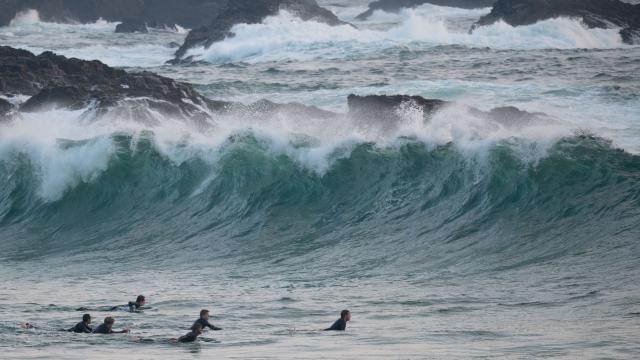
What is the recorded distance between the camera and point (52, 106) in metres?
35.4

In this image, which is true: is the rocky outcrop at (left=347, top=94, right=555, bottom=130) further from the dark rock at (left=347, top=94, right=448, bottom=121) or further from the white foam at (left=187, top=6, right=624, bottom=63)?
the white foam at (left=187, top=6, right=624, bottom=63)

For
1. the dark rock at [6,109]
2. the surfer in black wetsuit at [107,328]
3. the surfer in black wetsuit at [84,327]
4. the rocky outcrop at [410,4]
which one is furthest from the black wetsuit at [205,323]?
the rocky outcrop at [410,4]

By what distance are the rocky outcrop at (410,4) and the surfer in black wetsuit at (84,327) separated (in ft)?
237

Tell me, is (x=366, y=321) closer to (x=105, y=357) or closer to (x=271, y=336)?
(x=271, y=336)

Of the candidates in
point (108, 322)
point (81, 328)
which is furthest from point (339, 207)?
point (81, 328)

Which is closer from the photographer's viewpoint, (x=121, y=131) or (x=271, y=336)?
(x=271, y=336)

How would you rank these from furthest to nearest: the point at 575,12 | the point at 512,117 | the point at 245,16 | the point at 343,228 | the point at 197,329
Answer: the point at 245,16 → the point at 575,12 → the point at 512,117 → the point at 343,228 → the point at 197,329

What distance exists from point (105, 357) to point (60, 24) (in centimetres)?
7676

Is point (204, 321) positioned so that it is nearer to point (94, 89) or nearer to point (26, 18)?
point (94, 89)

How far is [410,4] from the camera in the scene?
9381 centimetres

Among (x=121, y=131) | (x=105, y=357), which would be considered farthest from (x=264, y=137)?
(x=105, y=357)

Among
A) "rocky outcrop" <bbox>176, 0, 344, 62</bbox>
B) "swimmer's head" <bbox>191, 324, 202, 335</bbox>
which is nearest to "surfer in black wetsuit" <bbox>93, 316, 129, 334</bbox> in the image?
"swimmer's head" <bbox>191, 324, 202, 335</bbox>

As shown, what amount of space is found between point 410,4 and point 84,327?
77.3 m

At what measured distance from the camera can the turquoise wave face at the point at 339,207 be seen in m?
24.1
